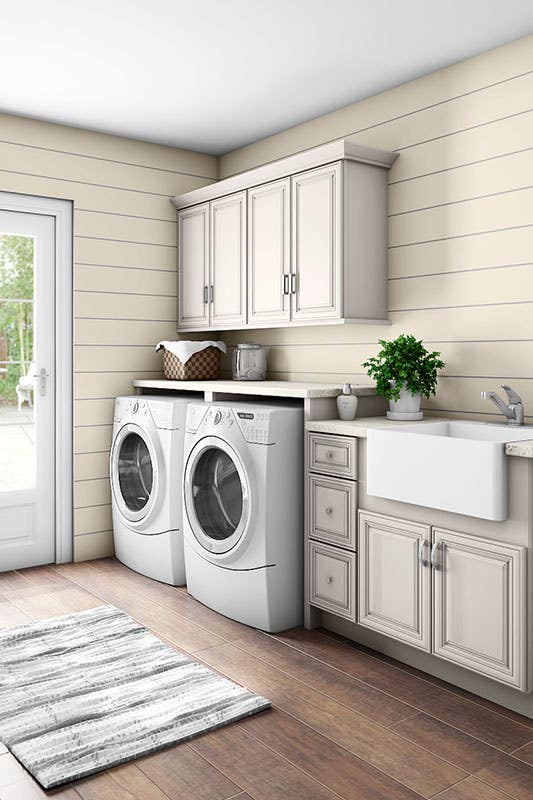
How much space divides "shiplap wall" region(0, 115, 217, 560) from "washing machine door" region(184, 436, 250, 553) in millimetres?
1047

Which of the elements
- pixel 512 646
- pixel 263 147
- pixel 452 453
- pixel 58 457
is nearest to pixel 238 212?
pixel 263 147

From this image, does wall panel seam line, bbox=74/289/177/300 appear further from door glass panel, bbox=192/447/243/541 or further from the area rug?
the area rug

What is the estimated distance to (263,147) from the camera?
13.9 ft

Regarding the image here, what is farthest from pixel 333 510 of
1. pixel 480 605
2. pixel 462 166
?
pixel 462 166

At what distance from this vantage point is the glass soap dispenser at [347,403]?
3004 mm

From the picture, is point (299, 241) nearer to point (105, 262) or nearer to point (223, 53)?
point (223, 53)

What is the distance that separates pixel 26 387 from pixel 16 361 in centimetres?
15

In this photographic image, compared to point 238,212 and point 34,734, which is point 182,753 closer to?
point 34,734

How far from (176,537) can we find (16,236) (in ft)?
6.11

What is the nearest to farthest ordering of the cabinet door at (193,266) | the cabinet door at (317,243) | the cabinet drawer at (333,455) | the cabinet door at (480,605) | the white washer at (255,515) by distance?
the cabinet door at (480,605), the cabinet drawer at (333,455), the white washer at (255,515), the cabinet door at (317,243), the cabinet door at (193,266)

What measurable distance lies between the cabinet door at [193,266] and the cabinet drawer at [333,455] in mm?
1479

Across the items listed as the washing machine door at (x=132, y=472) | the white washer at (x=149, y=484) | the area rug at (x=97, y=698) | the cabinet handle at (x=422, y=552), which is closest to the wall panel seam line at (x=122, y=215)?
the white washer at (x=149, y=484)

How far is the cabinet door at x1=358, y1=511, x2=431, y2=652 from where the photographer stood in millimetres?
2508

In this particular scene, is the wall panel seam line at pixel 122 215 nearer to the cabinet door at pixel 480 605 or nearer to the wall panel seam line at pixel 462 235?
the wall panel seam line at pixel 462 235
